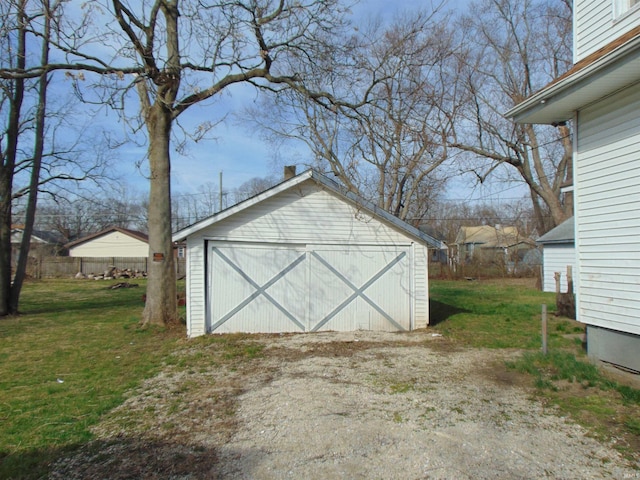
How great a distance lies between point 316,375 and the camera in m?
6.58

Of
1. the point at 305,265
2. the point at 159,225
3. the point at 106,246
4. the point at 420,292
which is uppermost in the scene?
the point at 106,246

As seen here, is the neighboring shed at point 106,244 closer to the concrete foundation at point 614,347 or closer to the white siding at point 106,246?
the white siding at point 106,246

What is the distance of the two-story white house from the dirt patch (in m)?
1.50

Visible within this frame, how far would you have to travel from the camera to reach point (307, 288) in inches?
415

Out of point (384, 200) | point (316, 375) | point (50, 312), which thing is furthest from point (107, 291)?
point (316, 375)

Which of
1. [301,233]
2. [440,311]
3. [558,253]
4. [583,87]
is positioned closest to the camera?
[583,87]

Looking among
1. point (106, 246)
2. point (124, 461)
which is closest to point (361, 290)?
point (124, 461)

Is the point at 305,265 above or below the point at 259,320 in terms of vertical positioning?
above

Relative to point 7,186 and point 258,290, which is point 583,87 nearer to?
point 258,290

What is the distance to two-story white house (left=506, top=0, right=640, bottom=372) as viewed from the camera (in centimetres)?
564

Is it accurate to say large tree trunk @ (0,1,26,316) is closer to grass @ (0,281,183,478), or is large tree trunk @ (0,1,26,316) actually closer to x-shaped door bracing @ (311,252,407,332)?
grass @ (0,281,183,478)

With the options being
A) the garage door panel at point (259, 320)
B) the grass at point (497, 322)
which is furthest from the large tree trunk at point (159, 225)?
the grass at point (497, 322)

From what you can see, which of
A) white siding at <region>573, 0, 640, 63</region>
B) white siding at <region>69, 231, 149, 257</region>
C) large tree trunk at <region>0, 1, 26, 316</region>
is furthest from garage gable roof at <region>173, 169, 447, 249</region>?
white siding at <region>69, 231, 149, 257</region>

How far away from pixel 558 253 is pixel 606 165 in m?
15.9
